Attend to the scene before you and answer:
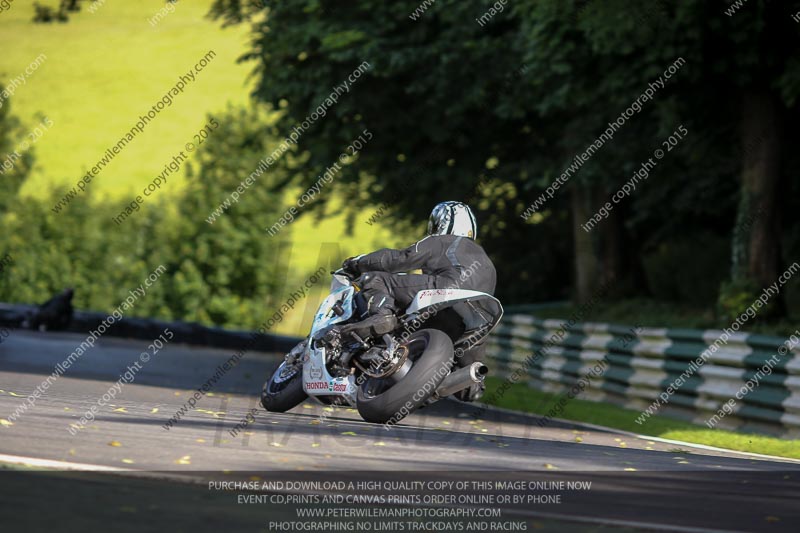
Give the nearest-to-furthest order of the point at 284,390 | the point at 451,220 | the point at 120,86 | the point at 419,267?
the point at 419,267 → the point at 451,220 → the point at 284,390 → the point at 120,86

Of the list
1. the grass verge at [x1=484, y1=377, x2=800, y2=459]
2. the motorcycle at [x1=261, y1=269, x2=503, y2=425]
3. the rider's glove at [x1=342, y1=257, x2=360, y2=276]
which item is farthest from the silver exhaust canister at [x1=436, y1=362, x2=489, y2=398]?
the grass verge at [x1=484, y1=377, x2=800, y2=459]

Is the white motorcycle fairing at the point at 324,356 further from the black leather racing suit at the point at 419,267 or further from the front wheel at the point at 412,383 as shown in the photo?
the black leather racing suit at the point at 419,267

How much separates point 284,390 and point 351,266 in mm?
1414

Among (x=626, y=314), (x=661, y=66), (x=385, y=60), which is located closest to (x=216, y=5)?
(x=385, y=60)

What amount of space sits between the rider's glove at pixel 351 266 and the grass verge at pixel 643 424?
13.2 feet

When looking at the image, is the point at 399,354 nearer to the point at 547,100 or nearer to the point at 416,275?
the point at 416,275

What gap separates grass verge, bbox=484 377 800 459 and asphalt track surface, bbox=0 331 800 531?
89 centimetres

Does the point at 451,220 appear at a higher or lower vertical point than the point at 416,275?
higher

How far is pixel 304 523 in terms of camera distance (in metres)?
6.61

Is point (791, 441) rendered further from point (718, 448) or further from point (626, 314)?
point (626, 314)

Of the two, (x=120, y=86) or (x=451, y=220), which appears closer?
(x=451, y=220)

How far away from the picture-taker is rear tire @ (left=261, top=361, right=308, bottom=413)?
1251 centimetres

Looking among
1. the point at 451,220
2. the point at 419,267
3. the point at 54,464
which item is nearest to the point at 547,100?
the point at 451,220

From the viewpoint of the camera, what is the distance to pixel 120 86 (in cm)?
11306
